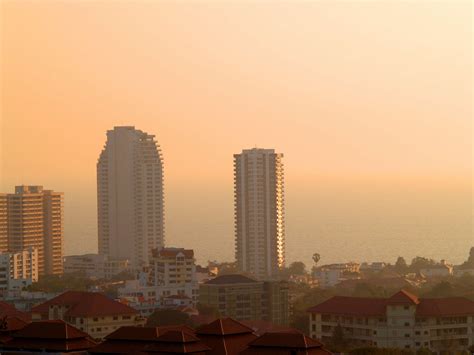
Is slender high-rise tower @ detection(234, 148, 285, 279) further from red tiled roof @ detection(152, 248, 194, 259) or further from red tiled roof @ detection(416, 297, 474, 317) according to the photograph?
red tiled roof @ detection(416, 297, 474, 317)

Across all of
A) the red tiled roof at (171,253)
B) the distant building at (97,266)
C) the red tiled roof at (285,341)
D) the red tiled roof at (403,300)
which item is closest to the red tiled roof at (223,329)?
the red tiled roof at (285,341)

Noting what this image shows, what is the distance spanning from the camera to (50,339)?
46.4 metres

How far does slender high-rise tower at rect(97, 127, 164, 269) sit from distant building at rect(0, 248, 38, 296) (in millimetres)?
21650

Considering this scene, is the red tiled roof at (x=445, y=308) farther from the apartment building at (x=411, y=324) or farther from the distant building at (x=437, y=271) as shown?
the distant building at (x=437, y=271)

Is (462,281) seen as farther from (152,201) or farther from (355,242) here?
(355,242)

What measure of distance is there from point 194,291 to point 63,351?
4092cm

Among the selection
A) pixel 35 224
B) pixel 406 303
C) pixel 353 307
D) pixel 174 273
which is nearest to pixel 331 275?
pixel 174 273

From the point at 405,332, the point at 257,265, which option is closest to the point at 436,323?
the point at 405,332

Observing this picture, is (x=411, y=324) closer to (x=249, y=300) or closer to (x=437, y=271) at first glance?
(x=249, y=300)

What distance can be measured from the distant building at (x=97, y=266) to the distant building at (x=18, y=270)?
10.5 meters

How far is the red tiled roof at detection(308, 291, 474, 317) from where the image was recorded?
2361 inches

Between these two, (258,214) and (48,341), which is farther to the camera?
(258,214)

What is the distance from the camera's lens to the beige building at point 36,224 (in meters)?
119

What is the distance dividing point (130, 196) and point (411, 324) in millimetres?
74042
